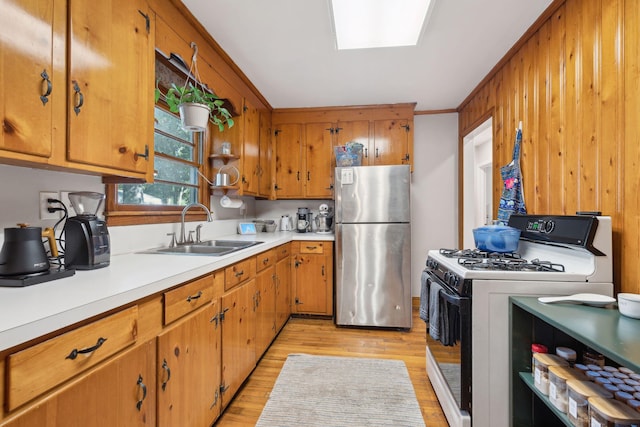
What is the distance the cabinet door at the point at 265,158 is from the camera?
3.22 meters

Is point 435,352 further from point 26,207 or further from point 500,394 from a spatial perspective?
point 26,207

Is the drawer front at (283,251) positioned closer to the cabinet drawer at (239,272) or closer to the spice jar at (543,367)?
the cabinet drawer at (239,272)

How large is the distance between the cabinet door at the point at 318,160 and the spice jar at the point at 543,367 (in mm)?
2535

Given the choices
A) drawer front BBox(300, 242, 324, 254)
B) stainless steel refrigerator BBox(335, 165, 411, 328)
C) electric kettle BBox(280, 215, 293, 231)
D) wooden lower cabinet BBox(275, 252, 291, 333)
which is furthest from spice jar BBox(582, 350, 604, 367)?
electric kettle BBox(280, 215, 293, 231)

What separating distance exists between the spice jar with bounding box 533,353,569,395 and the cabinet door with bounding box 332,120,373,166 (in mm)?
2514

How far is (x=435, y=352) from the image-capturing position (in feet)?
5.95

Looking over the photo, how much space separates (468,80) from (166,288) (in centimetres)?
300

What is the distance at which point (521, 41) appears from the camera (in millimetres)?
2043

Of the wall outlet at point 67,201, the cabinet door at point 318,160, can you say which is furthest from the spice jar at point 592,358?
the cabinet door at point 318,160

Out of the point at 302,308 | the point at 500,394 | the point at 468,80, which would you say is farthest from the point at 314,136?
the point at 500,394

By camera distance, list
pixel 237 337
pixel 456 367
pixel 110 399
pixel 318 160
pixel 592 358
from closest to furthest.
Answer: pixel 110 399 → pixel 592 358 → pixel 456 367 → pixel 237 337 → pixel 318 160

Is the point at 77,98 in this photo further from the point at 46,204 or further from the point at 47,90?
the point at 46,204

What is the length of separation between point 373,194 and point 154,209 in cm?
191

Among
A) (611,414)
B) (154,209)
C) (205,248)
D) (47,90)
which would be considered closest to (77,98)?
(47,90)
